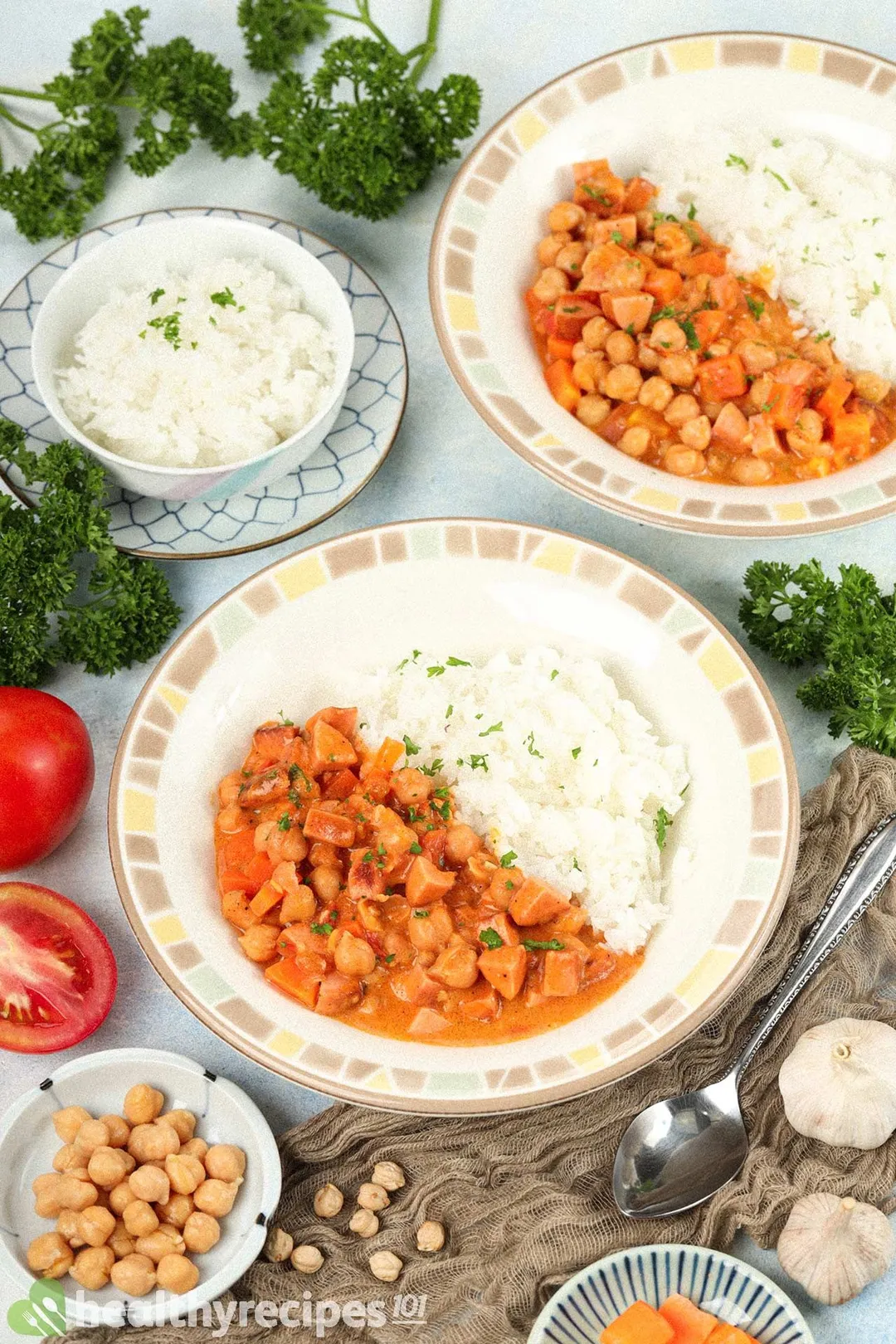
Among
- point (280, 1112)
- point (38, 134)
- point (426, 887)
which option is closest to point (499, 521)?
point (426, 887)

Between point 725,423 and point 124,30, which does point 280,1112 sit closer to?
point 725,423

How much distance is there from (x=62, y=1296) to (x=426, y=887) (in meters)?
1.31

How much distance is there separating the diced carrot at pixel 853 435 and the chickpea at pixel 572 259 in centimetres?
98

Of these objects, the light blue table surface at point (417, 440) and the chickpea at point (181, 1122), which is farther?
the light blue table surface at point (417, 440)

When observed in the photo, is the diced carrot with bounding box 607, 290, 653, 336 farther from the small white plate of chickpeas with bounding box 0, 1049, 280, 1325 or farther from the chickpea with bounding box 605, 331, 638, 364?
the small white plate of chickpeas with bounding box 0, 1049, 280, 1325

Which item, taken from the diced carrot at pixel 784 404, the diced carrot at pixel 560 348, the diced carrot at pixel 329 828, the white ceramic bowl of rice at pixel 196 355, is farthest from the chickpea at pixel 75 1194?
the diced carrot at pixel 784 404

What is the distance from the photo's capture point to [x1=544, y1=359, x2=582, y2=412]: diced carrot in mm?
4074

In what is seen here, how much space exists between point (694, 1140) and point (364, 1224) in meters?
0.87

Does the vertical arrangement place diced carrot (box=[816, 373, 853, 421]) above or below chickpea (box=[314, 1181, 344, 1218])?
above

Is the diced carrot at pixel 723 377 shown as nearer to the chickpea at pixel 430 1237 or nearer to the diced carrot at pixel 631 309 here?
the diced carrot at pixel 631 309

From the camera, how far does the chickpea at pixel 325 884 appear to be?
343cm

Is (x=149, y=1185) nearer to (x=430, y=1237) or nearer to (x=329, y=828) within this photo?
(x=430, y=1237)

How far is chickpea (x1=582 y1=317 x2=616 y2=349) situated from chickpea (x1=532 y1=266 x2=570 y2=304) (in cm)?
17

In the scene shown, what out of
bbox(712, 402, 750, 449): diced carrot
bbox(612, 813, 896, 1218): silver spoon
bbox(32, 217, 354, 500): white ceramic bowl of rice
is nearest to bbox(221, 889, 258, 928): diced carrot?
bbox(612, 813, 896, 1218): silver spoon
